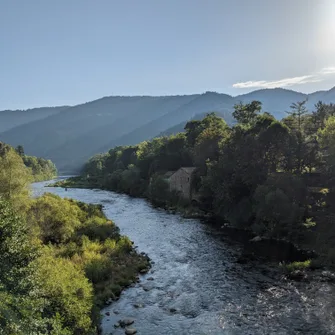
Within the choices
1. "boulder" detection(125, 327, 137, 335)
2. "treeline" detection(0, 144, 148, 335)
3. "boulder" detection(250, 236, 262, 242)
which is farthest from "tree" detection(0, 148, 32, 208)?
"boulder" detection(250, 236, 262, 242)

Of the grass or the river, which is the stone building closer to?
the river

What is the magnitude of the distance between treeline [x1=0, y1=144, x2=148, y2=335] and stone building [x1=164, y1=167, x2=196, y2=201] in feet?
96.3

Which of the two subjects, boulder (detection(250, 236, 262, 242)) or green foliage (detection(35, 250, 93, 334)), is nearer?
green foliage (detection(35, 250, 93, 334))

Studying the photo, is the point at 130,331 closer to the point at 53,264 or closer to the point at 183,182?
the point at 53,264

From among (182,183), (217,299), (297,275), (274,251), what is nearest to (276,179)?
(274,251)

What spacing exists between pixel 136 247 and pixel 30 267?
26839mm

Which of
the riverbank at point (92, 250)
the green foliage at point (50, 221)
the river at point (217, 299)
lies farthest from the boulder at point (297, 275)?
the green foliage at point (50, 221)

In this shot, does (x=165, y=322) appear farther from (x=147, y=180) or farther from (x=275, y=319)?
(x=147, y=180)

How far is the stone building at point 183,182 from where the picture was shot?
3140 inches

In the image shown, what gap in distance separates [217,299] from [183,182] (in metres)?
54.3

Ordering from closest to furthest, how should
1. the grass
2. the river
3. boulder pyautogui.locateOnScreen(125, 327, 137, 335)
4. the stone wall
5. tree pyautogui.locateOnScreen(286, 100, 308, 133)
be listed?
1. boulder pyautogui.locateOnScreen(125, 327, 137, 335)
2. the river
3. tree pyautogui.locateOnScreen(286, 100, 308, 133)
4. the stone wall
5. the grass

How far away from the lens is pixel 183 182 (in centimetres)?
8188

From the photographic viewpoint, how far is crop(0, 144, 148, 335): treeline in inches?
601

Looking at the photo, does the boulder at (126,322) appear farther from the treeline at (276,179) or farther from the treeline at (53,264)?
the treeline at (276,179)
